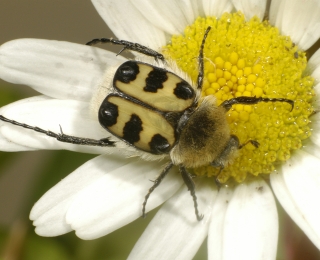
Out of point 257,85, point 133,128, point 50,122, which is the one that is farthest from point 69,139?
point 257,85

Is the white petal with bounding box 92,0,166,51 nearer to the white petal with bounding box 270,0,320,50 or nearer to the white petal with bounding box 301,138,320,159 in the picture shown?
the white petal with bounding box 270,0,320,50

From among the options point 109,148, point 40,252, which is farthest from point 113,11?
point 40,252

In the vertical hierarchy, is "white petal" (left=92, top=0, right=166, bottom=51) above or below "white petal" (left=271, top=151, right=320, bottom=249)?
above

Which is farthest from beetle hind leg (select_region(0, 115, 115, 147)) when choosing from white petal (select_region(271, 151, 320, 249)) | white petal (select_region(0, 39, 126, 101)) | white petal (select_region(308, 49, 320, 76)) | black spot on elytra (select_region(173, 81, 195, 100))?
white petal (select_region(308, 49, 320, 76))

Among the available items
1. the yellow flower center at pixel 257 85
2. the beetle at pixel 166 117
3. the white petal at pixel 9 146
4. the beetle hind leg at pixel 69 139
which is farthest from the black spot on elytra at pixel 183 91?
the white petal at pixel 9 146

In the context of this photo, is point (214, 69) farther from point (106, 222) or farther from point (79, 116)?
point (106, 222)

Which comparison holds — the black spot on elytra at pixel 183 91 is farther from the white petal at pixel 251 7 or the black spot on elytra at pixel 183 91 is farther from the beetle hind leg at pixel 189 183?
the white petal at pixel 251 7

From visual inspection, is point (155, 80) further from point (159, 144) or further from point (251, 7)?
point (251, 7)
